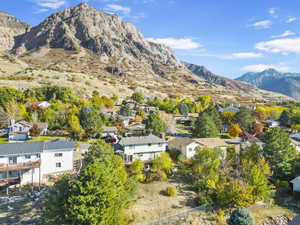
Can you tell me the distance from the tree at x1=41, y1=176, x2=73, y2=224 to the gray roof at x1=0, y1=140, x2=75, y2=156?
13636 mm

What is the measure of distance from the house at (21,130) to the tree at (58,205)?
35.8 m

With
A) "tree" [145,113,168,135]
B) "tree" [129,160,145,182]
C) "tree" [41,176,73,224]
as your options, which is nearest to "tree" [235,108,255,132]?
"tree" [145,113,168,135]

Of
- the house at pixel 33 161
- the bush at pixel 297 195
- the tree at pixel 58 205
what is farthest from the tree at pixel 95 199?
the bush at pixel 297 195

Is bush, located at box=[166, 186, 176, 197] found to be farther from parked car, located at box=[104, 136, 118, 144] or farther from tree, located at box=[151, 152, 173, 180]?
parked car, located at box=[104, 136, 118, 144]

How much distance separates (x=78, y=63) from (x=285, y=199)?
625ft

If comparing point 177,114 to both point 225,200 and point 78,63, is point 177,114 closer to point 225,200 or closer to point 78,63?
point 225,200

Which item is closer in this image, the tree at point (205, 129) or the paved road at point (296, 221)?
the paved road at point (296, 221)

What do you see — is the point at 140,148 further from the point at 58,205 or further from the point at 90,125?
the point at 58,205

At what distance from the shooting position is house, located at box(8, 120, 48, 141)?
52.7m

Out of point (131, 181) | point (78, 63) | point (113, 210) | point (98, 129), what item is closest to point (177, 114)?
point (98, 129)

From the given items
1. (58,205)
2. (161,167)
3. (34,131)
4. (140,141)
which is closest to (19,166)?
(58,205)

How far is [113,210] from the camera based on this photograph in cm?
2423

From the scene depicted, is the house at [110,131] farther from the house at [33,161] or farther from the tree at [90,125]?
the house at [33,161]

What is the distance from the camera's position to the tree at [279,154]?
132ft
